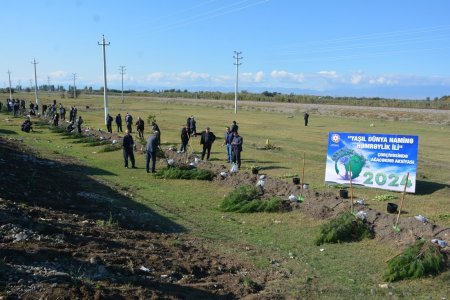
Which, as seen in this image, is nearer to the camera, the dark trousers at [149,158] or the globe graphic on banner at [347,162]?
Answer: the globe graphic on banner at [347,162]

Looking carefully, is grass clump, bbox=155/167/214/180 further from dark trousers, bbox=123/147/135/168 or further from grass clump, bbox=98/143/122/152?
grass clump, bbox=98/143/122/152

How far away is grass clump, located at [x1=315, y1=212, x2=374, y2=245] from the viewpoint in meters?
10.4

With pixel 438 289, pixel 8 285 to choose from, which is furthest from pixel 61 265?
pixel 438 289

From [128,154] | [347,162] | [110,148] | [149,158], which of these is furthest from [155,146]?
[110,148]

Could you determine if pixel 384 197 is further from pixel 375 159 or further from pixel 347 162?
pixel 347 162

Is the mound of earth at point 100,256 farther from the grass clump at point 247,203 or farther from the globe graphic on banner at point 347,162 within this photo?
the globe graphic on banner at point 347,162

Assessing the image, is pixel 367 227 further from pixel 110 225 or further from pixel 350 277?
pixel 110 225

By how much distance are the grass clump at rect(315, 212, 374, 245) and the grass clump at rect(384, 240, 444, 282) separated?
6.48ft

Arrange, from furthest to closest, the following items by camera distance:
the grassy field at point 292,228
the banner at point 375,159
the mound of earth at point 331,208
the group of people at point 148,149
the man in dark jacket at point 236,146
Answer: the man in dark jacket at point 236,146 → the group of people at point 148,149 → the banner at point 375,159 → the mound of earth at point 331,208 → the grassy field at point 292,228

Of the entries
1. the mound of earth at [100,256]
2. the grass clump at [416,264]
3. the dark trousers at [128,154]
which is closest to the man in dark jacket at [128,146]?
the dark trousers at [128,154]

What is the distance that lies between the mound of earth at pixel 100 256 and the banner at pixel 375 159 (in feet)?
25.0

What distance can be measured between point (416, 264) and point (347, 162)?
29.9 feet

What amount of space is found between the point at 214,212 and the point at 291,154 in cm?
1361

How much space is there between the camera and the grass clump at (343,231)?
10.4m
